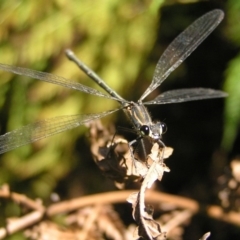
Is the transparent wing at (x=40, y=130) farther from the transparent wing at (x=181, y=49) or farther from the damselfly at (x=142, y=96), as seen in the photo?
the transparent wing at (x=181, y=49)

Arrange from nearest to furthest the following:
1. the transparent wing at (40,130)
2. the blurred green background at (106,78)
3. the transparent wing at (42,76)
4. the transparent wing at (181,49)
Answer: the transparent wing at (40,130) < the transparent wing at (42,76) < the transparent wing at (181,49) < the blurred green background at (106,78)

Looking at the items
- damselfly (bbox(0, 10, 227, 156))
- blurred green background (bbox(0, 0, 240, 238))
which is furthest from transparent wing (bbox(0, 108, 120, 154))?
blurred green background (bbox(0, 0, 240, 238))

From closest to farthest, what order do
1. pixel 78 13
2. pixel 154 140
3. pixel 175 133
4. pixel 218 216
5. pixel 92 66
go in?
1. pixel 154 140
2. pixel 218 216
3. pixel 78 13
4. pixel 92 66
5. pixel 175 133

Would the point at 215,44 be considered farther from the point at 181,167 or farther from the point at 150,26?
the point at 181,167

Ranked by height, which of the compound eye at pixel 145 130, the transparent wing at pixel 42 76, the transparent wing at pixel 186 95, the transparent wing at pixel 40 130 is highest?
the transparent wing at pixel 42 76

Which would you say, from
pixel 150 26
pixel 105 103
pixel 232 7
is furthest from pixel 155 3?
pixel 105 103

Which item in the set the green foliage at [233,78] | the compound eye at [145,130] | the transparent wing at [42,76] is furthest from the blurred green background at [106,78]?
the compound eye at [145,130]

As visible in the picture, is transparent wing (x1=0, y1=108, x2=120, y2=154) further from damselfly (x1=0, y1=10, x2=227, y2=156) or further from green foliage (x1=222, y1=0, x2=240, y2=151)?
green foliage (x1=222, y1=0, x2=240, y2=151)
